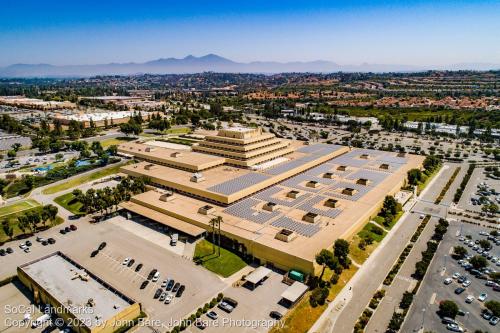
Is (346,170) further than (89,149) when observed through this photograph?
No

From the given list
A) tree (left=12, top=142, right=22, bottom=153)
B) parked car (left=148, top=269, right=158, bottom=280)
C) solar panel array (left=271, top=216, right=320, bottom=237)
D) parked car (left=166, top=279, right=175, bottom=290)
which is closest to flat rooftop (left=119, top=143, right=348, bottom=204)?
solar panel array (left=271, top=216, right=320, bottom=237)

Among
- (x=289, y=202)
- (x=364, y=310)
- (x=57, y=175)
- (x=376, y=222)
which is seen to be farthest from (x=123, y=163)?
(x=364, y=310)

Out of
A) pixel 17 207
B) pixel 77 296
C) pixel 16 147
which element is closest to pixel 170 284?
pixel 77 296

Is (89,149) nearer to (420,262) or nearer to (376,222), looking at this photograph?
(376,222)

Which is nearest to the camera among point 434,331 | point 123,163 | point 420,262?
point 434,331

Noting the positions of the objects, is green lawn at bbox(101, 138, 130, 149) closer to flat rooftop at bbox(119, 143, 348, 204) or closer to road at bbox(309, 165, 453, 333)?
flat rooftop at bbox(119, 143, 348, 204)

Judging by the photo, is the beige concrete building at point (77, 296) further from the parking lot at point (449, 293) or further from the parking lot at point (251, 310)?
the parking lot at point (449, 293)
